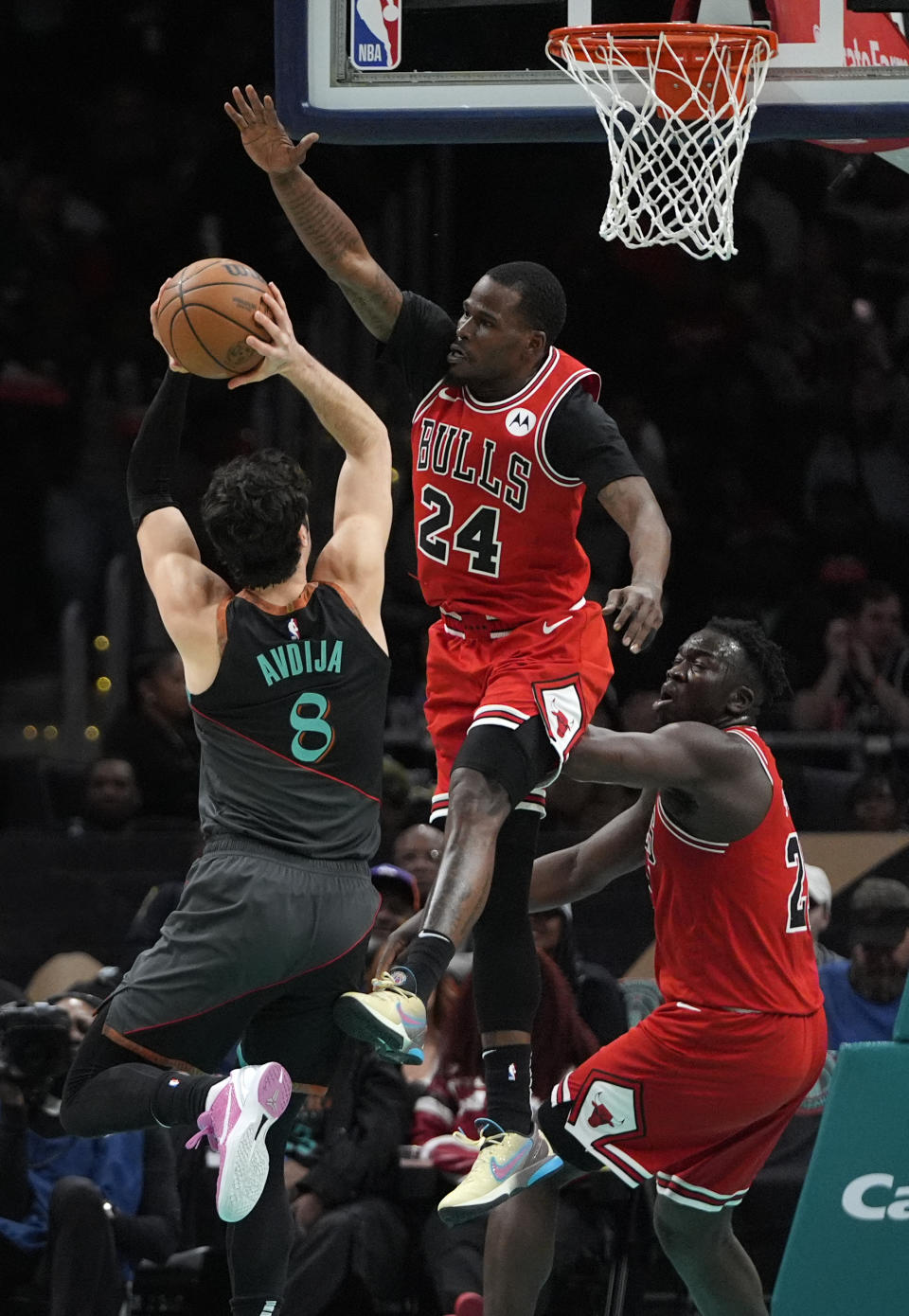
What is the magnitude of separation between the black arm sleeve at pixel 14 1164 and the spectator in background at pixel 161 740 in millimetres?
2559

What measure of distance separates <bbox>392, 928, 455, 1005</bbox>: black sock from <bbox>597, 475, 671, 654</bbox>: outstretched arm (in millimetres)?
941

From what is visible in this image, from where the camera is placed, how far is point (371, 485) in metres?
5.55

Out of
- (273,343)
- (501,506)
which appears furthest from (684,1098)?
(273,343)

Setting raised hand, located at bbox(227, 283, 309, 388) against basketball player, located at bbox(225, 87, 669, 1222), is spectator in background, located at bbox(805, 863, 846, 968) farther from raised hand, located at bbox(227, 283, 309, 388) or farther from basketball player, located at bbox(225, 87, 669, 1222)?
raised hand, located at bbox(227, 283, 309, 388)

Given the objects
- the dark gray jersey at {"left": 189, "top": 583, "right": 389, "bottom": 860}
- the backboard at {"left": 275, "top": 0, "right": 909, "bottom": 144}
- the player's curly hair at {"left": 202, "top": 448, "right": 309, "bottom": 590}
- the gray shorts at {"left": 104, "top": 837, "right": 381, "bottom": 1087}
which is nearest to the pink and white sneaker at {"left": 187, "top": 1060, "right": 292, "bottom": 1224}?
the gray shorts at {"left": 104, "top": 837, "right": 381, "bottom": 1087}

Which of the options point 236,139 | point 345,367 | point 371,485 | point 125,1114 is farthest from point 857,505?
point 125,1114

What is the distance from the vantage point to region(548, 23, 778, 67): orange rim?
235 inches

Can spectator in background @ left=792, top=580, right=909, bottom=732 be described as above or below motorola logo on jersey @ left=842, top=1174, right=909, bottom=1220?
above

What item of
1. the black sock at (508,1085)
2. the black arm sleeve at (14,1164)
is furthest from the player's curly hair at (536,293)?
the black arm sleeve at (14,1164)

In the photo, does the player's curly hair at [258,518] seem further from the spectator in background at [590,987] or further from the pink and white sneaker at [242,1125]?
the spectator in background at [590,987]

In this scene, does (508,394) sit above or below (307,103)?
below

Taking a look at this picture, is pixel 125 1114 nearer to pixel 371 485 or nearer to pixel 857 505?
pixel 371 485

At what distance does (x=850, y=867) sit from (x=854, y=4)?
144 inches

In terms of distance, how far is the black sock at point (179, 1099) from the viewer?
4969 millimetres
